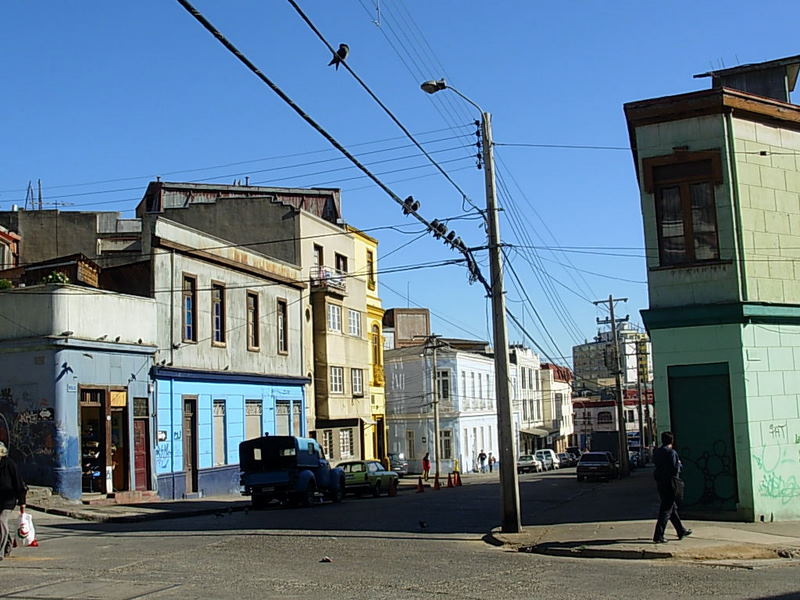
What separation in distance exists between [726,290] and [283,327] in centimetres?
2378

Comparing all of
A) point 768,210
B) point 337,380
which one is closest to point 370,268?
point 337,380

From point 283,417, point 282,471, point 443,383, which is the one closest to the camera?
point 282,471

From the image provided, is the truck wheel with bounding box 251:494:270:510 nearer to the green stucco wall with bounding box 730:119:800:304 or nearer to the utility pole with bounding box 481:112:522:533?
the utility pole with bounding box 481:112:522:533

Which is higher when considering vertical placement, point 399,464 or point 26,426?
point 26,426

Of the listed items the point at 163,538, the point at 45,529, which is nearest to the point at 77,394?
the point at 45,529

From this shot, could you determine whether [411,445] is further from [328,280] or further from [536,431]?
[328,280]

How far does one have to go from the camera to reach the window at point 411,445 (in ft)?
219

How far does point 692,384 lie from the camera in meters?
19.0

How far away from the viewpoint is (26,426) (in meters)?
26.0

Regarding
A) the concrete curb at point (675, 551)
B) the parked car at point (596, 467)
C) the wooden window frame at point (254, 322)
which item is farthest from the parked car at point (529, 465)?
the concrete curb at point (675, 551)

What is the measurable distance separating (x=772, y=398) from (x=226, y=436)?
2111 centimetres

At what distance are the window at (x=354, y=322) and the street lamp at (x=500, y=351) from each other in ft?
88.3

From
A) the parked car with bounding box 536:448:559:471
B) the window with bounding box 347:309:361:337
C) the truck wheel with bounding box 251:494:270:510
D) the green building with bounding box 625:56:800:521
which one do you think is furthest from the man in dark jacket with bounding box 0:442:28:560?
the parked car with bounding box 536:448:559:471

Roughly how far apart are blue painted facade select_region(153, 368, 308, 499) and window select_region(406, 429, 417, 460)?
2887cm
